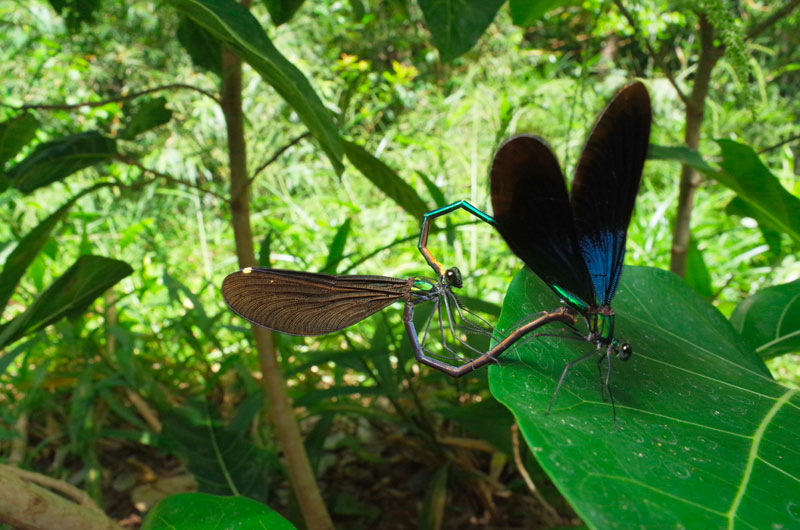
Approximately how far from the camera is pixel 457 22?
1003 mm

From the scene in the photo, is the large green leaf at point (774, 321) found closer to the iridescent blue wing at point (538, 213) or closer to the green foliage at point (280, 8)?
the iridescent blue wing at point (538, 213)

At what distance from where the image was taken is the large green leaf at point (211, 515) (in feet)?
1.81

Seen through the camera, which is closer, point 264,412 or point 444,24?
point 444,24

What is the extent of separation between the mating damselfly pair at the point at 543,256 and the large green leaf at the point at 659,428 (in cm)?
3

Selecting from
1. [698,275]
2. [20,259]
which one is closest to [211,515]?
[20,259]

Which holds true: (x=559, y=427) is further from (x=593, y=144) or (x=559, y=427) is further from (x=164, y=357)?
(x=164, y=357)

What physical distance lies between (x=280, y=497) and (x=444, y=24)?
110 cm

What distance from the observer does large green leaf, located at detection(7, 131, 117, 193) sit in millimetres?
1021

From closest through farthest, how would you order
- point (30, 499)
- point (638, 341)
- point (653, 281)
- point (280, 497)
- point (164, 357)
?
point (30, 499) < point (638, 341) < point (653, 281) < point (280, 497) < point (164, 357)

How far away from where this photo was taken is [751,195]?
0.95 metres

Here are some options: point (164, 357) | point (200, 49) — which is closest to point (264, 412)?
point (164, 357)

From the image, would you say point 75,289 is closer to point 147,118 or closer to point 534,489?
point 147,118

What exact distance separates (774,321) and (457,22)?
72 centimetres

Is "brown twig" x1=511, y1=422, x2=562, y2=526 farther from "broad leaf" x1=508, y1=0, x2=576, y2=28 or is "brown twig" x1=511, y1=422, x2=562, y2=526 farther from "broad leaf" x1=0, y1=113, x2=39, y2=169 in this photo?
"broad leaf" x1=0, y1=113, x2=39, y2=169
